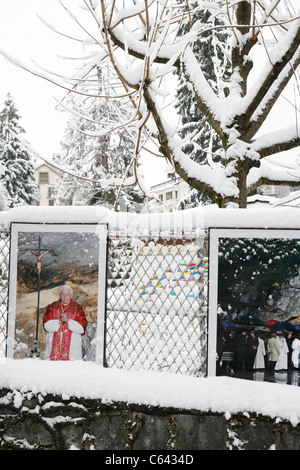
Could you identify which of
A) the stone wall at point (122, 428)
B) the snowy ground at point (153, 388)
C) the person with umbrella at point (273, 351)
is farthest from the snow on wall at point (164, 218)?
the stone wall at point (122, 428)

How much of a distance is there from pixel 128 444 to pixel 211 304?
4.67 ft

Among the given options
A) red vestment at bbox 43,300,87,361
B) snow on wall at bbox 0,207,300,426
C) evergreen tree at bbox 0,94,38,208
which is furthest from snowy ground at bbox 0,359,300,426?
evergreen tree at bbox 0,94,38,208

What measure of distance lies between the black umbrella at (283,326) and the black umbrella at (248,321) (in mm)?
116

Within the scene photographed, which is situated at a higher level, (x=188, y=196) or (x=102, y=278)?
(x=188, y=196)

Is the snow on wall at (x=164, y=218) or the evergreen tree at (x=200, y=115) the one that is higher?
the evergreen tree at (x=200, y=115)

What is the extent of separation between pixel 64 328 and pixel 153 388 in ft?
3.40

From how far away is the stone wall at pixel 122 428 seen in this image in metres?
3.16

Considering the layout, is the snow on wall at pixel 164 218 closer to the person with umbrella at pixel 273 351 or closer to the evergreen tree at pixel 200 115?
the person with umbrella at pixel 273 351

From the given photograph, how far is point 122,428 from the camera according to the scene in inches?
130

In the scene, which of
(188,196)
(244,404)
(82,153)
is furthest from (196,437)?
(82,153)

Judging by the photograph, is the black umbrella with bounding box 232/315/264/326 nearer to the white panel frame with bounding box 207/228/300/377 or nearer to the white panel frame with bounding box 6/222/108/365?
the white panel frame with bounding box 207/228/300/377

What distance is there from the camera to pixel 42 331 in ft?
12.2

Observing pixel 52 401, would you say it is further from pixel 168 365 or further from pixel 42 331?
pixel 168 365

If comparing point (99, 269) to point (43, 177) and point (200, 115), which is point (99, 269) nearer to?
point (200, 115)
